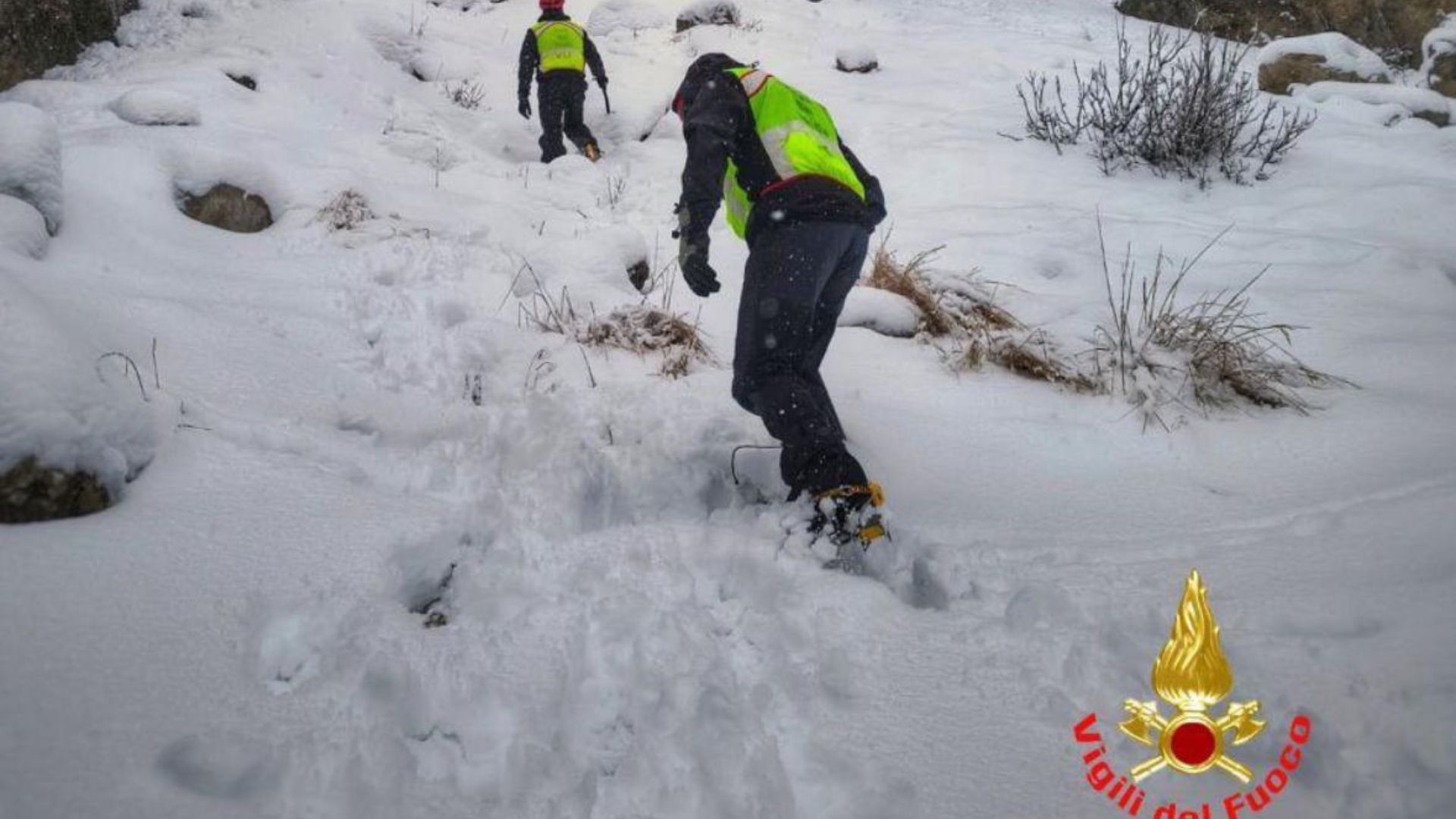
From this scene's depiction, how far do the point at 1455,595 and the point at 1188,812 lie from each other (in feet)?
3.15

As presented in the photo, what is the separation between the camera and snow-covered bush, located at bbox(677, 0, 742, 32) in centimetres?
948

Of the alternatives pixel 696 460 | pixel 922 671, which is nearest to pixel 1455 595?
pixel 922 671

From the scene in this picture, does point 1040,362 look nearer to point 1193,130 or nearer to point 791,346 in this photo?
point 791,346

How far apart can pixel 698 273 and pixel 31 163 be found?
9.36 feet

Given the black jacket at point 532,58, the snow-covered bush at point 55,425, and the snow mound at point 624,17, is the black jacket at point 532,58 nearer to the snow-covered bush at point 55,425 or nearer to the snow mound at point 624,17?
the snow mound at point 624,17

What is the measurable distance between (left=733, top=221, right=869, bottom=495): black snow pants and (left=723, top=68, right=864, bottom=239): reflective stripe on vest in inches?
6.3

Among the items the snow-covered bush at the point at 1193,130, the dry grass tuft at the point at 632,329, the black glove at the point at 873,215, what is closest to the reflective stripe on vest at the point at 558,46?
the dry grass tuft at the point at 632,329

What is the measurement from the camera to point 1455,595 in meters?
1.66

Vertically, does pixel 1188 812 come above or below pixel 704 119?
below

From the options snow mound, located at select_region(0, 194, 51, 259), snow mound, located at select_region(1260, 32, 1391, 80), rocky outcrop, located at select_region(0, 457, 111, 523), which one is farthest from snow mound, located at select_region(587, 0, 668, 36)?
rocky outcrop, located at select_region(0, 457, 111, 523)

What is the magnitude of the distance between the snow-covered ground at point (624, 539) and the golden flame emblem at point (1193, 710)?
4cm

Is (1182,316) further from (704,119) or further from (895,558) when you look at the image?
(704,119)

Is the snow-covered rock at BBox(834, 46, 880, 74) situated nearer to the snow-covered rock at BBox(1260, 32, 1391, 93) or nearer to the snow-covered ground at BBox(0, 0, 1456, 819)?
the snow-covered rock at BBox(1260, 32, 1391, 93)

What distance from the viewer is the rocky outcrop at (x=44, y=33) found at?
558 centimetres
